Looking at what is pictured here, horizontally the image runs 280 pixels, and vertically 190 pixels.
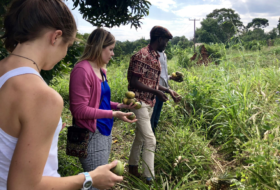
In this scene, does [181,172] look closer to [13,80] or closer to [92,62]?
[92,62]

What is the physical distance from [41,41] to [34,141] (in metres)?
0.40

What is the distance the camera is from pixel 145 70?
2703mm

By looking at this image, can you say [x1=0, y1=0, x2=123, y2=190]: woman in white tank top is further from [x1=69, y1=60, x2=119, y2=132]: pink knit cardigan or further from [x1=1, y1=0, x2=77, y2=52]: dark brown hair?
[x1=69, y1=60, x2=119, y2=132]: pink knit cardigan

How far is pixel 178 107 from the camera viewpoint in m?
4.59

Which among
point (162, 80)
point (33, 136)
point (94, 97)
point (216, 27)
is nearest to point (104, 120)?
point (94, 97)

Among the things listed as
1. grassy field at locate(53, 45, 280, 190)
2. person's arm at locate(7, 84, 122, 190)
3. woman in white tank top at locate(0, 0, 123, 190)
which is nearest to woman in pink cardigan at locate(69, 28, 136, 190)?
grassy field at locate(53, 45, 280, 190)

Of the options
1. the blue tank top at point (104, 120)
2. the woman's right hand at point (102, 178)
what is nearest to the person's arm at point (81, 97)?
the blue tank top at point (104, 120)

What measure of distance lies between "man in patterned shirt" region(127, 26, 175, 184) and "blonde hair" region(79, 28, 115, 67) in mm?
746

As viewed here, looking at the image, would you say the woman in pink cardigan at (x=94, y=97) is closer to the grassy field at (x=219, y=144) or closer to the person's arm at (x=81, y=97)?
the person's arm at (x=81, y=97)

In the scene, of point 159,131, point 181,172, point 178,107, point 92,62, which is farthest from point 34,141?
point 178,107

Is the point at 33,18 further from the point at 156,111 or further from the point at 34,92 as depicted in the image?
the point at 156,111

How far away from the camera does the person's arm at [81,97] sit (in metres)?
1.67

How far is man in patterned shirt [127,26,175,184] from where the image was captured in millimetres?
2635

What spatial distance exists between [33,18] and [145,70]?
196 cm
